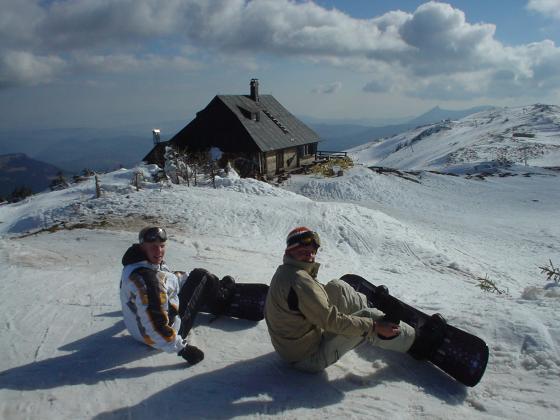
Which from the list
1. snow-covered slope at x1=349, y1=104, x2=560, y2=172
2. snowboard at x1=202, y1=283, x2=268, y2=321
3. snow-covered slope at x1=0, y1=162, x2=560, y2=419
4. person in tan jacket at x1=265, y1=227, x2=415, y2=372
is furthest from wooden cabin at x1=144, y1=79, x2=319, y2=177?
person in tan jacket at x1=265, y1=227, x2=415, y2=372

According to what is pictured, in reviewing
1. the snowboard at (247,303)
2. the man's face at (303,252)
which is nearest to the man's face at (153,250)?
the man's face at (303,252)

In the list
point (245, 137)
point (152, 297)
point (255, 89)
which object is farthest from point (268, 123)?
point (152, 297)

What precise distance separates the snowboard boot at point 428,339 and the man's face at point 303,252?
1.73 metres

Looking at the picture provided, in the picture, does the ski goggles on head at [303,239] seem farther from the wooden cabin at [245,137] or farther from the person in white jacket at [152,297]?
the wooden cabin at [245,137]

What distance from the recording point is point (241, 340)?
5332mm

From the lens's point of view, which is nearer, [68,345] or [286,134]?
[68,345]

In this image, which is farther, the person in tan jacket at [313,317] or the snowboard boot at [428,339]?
the snowboard boot at [428,339]

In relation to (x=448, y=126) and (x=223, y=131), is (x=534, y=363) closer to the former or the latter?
(x=223, y=131)

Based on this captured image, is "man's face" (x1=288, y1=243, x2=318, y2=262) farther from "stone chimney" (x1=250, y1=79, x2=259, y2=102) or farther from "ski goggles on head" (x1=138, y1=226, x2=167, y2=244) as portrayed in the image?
"stone chimney" (x1=250, y1=79, x2=259, y2=102)

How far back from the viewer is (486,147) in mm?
57031

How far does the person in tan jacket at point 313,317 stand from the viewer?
12.6ft

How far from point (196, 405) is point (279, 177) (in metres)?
26.5

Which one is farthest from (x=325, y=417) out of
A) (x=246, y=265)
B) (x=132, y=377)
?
(x=246, y=265)

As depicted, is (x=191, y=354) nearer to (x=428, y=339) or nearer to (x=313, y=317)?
(x=313, y=317)
